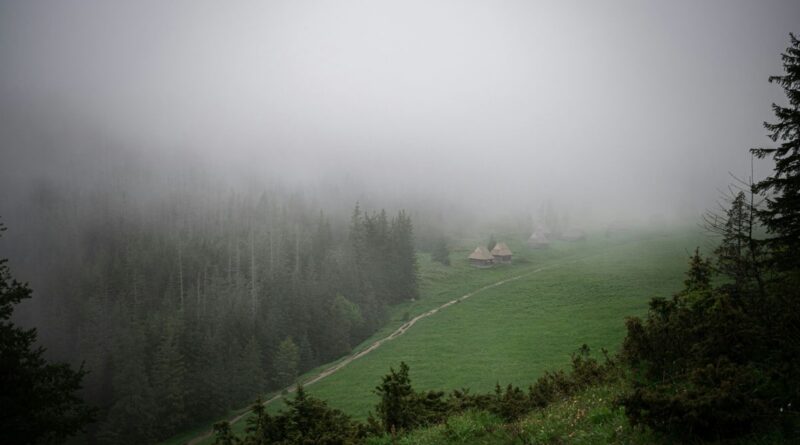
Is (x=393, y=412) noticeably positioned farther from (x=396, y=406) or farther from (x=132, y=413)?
(x=132, y=413)

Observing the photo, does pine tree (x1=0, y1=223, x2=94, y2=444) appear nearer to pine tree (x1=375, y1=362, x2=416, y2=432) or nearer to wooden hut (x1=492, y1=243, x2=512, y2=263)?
pine tree (x1=375, y1=362, x2=416, y2=432)

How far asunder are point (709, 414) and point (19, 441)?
74.8 feet

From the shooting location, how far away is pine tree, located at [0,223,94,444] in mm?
13664

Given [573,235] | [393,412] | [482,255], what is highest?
[573,235]

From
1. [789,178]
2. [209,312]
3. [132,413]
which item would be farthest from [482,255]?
[789,178]

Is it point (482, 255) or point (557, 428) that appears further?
point (482, 255)

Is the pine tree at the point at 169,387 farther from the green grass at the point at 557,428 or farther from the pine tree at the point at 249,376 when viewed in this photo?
the green grass at the point at 557,428

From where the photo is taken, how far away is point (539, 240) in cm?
12456

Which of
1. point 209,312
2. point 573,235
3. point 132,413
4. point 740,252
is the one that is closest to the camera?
point 740,252

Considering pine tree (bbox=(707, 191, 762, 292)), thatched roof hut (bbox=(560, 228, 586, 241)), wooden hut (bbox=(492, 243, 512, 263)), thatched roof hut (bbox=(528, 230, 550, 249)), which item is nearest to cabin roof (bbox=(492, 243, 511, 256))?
wooden hut (bbox=(492, 243, 512, 263))

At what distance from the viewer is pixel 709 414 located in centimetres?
667

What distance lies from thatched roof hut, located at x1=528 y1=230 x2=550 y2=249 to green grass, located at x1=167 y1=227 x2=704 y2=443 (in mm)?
31359

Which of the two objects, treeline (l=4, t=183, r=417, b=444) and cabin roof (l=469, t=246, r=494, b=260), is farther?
cabin roof (l=469, t=246, r=494, b=260)

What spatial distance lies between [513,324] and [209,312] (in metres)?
66.9
